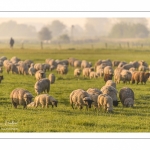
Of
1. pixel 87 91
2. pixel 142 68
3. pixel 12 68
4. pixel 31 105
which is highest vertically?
pixel 12 68

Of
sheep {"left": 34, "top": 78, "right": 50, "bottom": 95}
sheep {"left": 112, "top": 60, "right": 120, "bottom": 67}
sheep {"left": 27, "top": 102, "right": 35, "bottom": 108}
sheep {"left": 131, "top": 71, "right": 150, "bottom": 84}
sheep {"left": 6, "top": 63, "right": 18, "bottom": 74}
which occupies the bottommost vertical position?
sheep {"left": 27, "top": 102, "right": 35, "bottom": 108}

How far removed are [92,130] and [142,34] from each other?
11247mm

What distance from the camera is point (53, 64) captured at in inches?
1414

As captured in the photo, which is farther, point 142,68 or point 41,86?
point 142,68

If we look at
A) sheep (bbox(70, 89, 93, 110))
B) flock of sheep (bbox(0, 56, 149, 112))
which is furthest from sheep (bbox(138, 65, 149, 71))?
sheep (bbox(70, 89, 93, 110))

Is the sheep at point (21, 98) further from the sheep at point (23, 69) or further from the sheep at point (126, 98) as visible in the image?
the sheep at point (23, 69)

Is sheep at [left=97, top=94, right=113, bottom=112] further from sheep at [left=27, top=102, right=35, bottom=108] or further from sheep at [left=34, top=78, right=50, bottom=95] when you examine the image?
sheep at [left=34, top=78, right=50, bottom=95]

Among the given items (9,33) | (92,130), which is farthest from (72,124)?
(9,33)

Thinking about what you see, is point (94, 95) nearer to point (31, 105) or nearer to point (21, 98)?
point (31, 105)

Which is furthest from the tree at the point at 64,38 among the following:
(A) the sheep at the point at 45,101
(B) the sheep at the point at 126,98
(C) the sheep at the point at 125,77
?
(A) the sheep at the point at 45,101

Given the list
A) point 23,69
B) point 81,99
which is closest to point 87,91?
point 81,99

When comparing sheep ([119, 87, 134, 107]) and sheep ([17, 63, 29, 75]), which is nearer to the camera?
sheep ([119, 87, 134, 107])

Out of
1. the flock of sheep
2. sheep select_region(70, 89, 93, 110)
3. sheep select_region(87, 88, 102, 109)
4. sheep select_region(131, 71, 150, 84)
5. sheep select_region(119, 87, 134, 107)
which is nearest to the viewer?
sheep select_region(70, 89, 93, 110)
